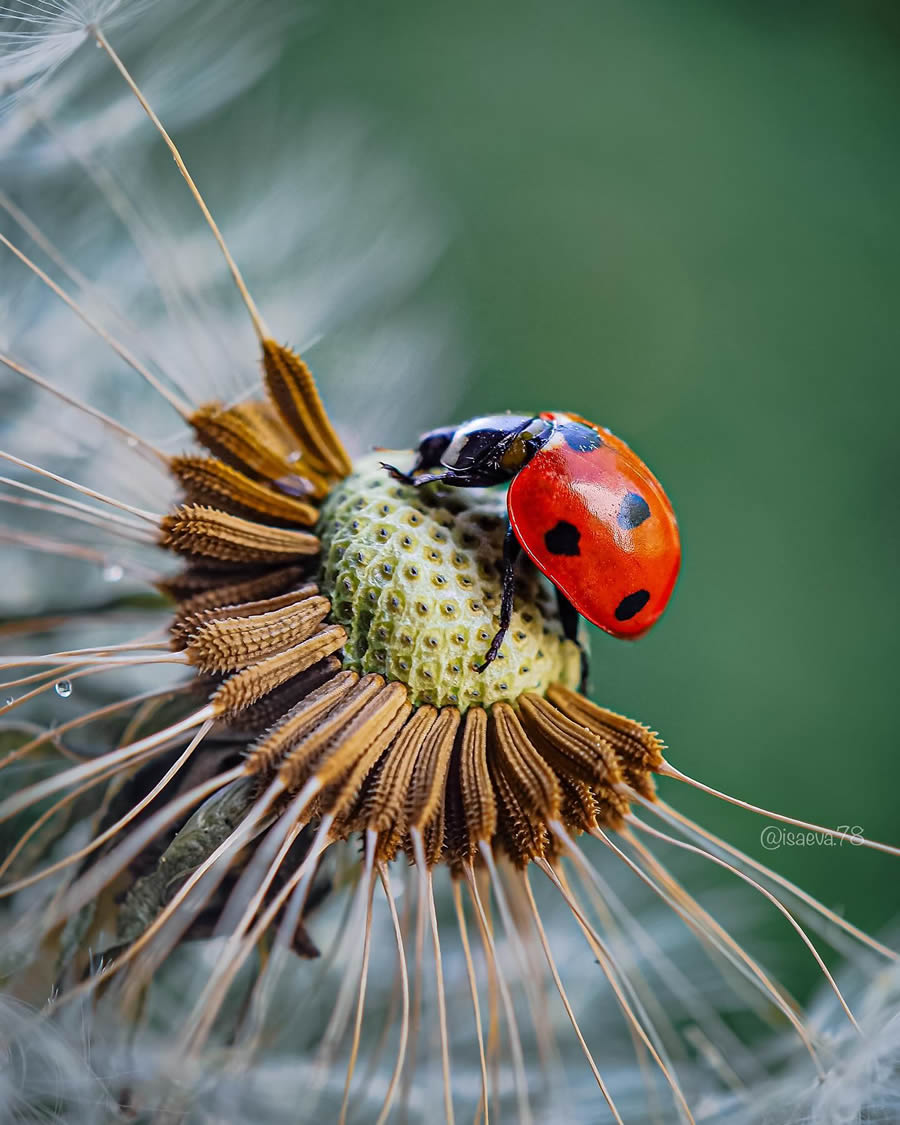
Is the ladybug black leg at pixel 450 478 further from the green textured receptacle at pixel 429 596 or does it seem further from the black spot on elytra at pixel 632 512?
the black spot on elytra at pixel 632 512

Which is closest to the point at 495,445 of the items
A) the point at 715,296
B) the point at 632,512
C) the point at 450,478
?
the point at 450,478

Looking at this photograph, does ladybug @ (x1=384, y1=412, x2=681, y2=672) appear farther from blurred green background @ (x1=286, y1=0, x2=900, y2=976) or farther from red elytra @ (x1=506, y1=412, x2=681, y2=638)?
blurred green background @ (x1=286, y1=0, x2=900, y2=976)

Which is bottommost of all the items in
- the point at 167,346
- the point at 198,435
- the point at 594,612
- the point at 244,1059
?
the point at 244,1059

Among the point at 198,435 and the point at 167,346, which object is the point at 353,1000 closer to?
the point at 198,435

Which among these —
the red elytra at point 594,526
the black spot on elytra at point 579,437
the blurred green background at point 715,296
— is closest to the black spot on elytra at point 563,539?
the red elytra at point 594,526

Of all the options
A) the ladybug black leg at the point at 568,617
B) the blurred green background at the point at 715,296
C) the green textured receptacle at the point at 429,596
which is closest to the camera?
the green textured receptacle at the point at 429,596

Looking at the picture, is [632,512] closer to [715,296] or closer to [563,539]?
[563,539]

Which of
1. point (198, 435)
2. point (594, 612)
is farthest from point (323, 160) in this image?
point (594, 612)
